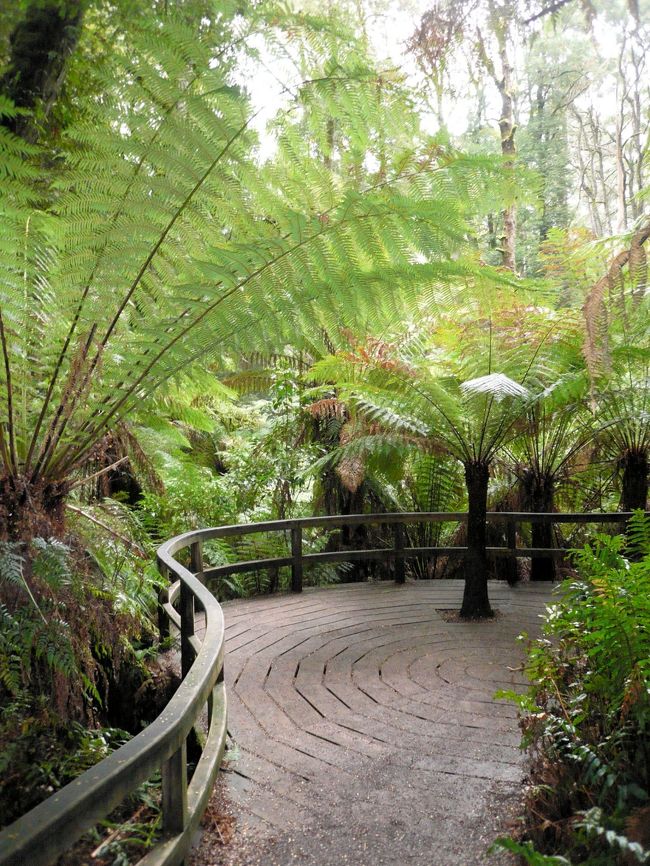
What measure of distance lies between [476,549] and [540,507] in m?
2.05

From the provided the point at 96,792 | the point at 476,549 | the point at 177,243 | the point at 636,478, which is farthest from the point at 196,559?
the point at 636,478

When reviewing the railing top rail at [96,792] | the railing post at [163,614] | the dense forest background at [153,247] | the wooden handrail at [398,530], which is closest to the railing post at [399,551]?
the wooden handrail at [398,530]

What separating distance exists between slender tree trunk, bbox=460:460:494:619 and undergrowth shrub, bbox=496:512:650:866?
2.51 metres

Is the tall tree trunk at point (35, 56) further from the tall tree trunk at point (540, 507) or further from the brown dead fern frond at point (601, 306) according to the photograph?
the tall tree trunk at point (540, 507)

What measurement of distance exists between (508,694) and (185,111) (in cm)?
251

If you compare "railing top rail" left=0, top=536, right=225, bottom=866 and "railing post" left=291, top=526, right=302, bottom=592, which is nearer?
"railing top rail" left=0, top=536, right=225, bottom=866

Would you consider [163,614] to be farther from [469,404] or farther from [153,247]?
[469,404]

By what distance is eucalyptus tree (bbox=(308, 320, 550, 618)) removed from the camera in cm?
491

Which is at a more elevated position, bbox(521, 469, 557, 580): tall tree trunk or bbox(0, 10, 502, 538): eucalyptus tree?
bbox(0, 10, 502, 538): eucalyptus tree

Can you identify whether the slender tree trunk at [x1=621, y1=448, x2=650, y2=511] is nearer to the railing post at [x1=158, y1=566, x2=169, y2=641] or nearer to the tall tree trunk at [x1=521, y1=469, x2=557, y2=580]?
the tall tree trunk at [x1=521, y1=469, x2=557, y2=580]

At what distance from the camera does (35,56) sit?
111 inches

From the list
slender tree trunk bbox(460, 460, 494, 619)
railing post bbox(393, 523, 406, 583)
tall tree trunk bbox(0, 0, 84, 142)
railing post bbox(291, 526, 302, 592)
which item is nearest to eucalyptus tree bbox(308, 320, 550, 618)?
slender tree trunk bbox(460, 460, 494, 619)

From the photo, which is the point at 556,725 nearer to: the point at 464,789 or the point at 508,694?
the point at 508,694

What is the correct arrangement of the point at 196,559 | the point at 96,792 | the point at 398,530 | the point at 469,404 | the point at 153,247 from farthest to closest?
the point at 398,530, the point at 469,404, the point at 196,559, the point at 153,247, the point at 96,792
